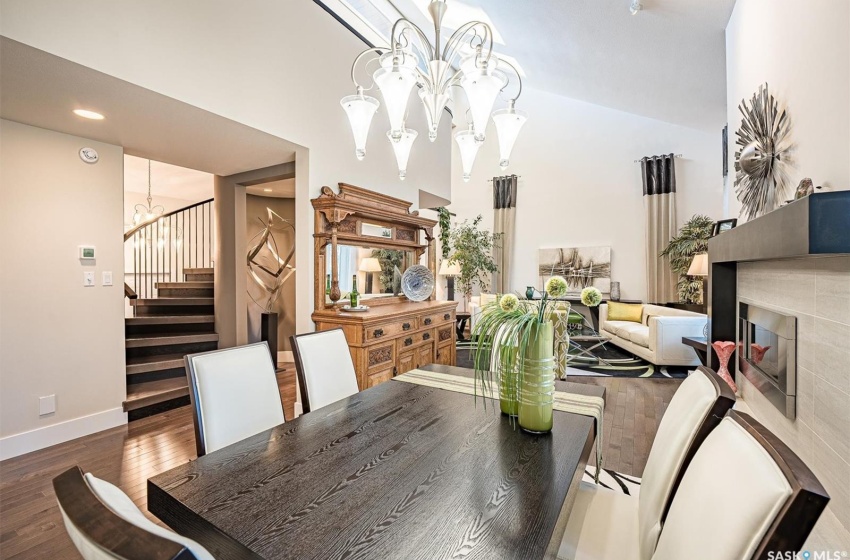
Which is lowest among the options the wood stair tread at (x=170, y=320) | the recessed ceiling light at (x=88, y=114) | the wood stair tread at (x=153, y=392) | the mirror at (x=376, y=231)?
the wood stair tread at (x=153, y=392)

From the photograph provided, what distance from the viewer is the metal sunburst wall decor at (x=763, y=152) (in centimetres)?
204

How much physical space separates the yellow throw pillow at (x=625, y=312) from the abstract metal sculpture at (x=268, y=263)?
4867 mm

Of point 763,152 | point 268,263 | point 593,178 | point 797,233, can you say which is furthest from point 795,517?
point 593,178

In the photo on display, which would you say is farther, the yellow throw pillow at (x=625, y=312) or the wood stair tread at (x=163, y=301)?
the yellow throw pillow at (x=625, y=312)

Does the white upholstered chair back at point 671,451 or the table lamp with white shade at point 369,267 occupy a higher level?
the table lamp with white shade at point 369,267

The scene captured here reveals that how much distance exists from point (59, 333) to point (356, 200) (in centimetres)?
236

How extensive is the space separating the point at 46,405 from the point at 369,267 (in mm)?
2545

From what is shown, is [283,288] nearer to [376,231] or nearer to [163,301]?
[163,301]

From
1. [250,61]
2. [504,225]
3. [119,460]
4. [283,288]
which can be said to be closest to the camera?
[119,460]

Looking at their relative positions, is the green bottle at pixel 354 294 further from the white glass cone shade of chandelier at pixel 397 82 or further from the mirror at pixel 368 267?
the white glass cone shade of chandelier at pixel 397 82

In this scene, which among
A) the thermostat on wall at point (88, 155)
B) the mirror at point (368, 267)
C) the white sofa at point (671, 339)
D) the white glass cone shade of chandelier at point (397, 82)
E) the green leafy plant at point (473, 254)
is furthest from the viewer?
the green leafy plant at point (473, 254)

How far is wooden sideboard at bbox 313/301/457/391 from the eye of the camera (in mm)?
2873

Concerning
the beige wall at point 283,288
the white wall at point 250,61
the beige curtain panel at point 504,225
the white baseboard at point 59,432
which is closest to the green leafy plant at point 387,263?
the white wall at point 250,61

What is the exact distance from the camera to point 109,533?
18.9 inches
